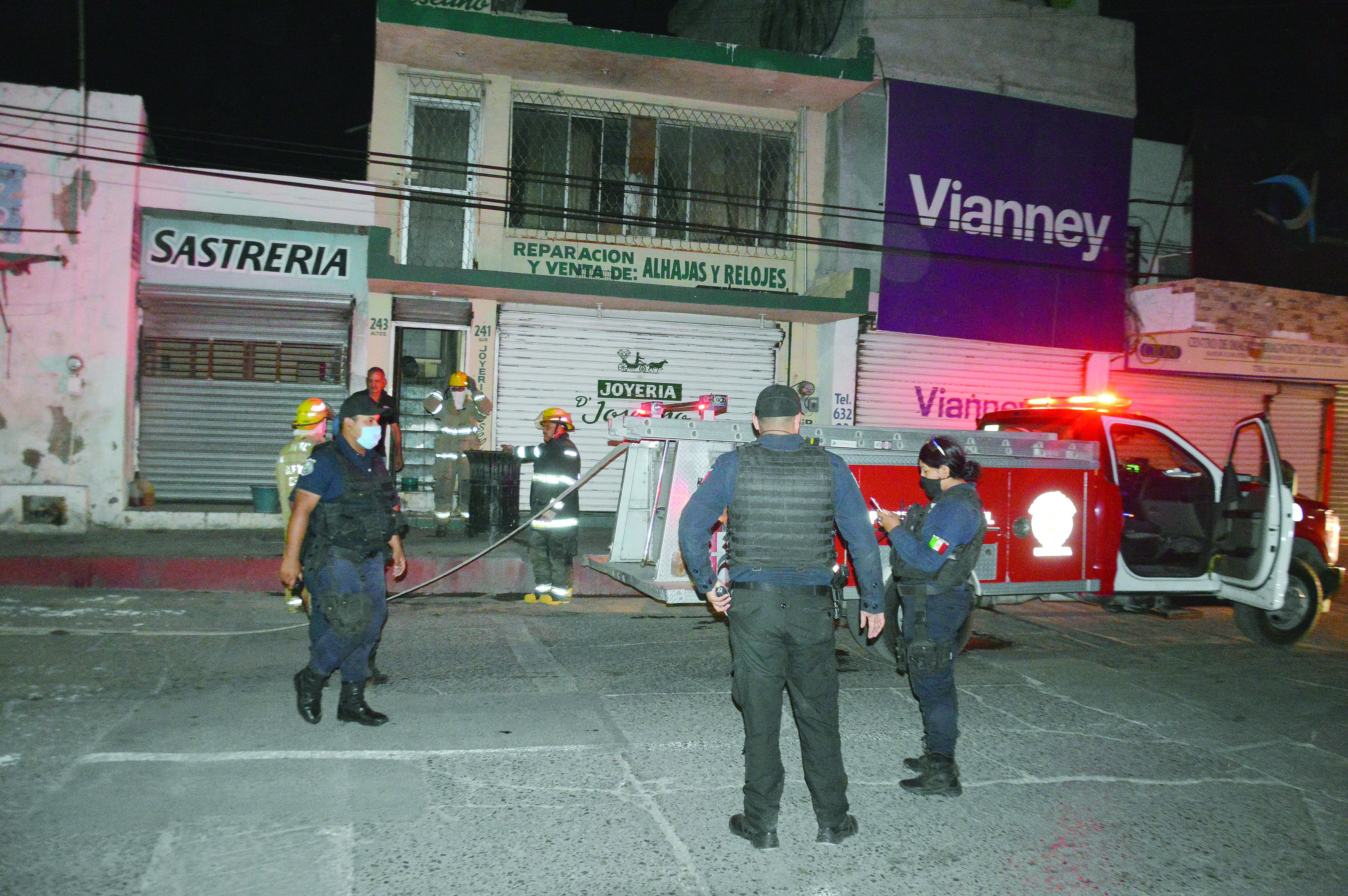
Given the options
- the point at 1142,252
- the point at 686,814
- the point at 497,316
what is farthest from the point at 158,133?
the point at 1142,252

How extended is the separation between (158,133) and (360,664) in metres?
10.9

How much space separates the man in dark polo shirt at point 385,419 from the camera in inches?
217

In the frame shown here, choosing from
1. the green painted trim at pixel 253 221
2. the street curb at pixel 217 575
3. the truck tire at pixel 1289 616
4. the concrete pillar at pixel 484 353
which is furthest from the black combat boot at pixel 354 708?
the green painted trim at pixel 253 221

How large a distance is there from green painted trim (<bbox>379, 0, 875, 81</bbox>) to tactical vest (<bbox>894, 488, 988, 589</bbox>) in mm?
10831

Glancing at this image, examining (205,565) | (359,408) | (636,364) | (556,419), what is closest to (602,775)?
(359,408)

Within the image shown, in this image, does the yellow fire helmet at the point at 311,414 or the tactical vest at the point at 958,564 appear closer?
the tactical vest at the point at 958,564

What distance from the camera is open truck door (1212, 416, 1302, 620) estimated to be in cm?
800

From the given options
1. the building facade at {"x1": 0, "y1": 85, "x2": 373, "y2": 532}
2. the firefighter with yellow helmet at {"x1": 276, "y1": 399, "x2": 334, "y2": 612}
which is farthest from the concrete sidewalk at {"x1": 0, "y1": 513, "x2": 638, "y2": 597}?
the firefighter with yellow helmet at {"x1": 276, "y1": 399, "x2": 334, "y2": 612}

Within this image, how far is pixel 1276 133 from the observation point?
15.9 meters

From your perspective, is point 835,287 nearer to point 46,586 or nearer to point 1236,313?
point 1236,313

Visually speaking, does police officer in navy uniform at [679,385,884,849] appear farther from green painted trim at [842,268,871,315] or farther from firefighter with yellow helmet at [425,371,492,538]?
green painted trim at [842,268,871,315]

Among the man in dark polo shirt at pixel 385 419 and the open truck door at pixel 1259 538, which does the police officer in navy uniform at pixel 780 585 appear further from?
→ the open truck door at pixel 1259 538

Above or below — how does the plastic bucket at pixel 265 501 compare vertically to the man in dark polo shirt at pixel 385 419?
below

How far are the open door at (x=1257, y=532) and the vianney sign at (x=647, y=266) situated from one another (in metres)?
8.28
